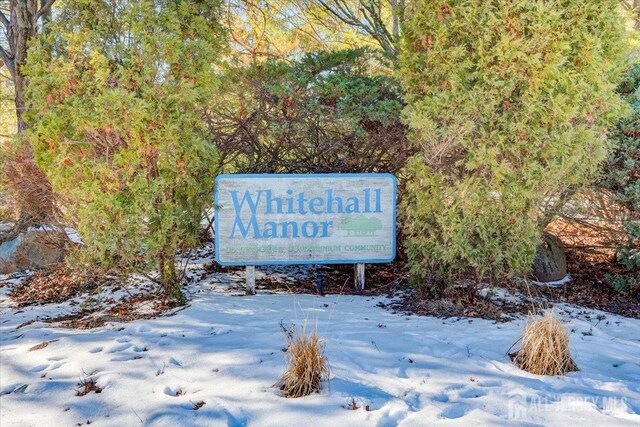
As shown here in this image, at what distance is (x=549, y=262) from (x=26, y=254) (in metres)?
6.52

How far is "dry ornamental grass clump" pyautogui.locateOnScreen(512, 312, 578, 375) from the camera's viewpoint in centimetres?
264

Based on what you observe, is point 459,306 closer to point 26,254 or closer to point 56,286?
point 56,286

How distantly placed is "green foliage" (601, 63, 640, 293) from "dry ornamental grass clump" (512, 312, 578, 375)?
271 centimetres

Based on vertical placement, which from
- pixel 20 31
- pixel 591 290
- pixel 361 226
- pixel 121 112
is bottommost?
pixel 591 290

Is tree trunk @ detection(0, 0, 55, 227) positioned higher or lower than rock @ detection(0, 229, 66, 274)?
higher

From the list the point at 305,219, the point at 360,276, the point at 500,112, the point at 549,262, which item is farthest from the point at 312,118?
the point at 549,262

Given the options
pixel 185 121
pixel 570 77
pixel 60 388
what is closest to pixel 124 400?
pixel 60 388

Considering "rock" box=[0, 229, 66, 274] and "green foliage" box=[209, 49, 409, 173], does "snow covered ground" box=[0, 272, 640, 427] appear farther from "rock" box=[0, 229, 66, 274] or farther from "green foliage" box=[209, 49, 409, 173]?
"rock" box=[0, 229, 66, 274]

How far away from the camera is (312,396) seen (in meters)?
2.33

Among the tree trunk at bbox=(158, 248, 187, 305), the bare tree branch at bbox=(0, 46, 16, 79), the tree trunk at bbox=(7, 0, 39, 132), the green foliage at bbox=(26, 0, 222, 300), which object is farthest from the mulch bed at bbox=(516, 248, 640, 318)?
the bare tree branch at bbox=(0, 46, 16, 79)

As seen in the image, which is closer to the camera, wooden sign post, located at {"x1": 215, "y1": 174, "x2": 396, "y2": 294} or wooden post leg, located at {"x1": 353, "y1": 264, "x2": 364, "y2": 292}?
wooden sign post, located at {"x1": 215, "y1": 174, "x2": 396, "y2": 294}

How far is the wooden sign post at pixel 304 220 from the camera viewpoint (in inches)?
180

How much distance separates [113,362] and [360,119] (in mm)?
3159

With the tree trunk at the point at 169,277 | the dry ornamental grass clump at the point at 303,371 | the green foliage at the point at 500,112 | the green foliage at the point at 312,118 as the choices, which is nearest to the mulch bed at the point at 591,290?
the green foliage at the point at 500,112
